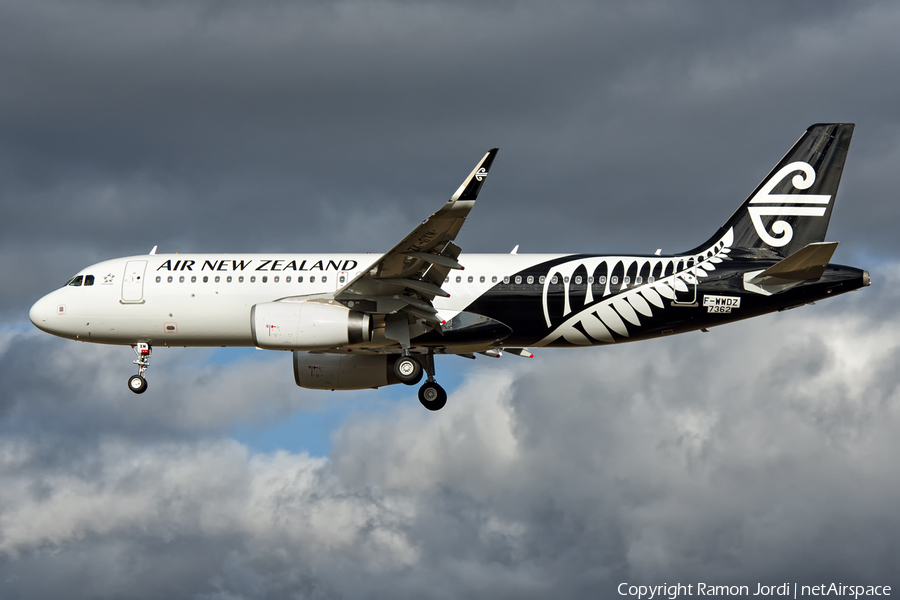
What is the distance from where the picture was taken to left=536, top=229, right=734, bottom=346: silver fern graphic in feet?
96.8

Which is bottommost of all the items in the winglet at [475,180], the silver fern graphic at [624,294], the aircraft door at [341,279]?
the silver fern graphic at [624,294]

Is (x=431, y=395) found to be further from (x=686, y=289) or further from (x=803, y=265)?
(x=803, y=265)

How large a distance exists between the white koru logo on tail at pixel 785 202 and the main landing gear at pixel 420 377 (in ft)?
35.4

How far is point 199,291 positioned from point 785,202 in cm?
1822

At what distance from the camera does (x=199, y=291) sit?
31.6m

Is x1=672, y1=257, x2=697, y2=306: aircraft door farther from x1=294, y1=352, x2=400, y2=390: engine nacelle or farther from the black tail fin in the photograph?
x1=294, y1=352, x2=400, y2=390: engine nacelle

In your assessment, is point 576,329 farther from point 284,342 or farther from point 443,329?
point 284,342

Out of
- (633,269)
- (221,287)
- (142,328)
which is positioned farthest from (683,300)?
(142,328)

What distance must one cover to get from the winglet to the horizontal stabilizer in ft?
30.7

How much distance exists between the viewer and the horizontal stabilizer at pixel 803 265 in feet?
89.7

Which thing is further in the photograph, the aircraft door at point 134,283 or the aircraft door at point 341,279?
the aircraft door at point 134,283

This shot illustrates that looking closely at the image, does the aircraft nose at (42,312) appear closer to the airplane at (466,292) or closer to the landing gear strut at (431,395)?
the airplane at (466,292)

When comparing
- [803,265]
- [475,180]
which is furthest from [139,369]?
[803,265]

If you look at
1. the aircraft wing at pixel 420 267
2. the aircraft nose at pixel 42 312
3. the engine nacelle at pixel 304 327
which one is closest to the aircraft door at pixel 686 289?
the aircraft wing at pixel 420 267
